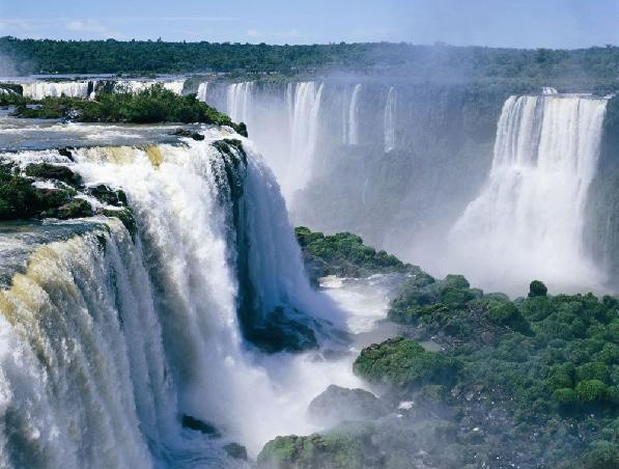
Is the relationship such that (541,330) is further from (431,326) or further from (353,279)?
(353,279)

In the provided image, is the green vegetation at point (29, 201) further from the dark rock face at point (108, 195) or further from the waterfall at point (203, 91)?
the waterfall at point (203, 91)

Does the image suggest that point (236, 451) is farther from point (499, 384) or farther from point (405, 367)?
point (499, 384)

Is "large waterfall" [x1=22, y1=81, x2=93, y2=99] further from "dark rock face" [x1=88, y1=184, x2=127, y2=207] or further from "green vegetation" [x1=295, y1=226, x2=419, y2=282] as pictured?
"dark rock face" [x1=88, y1=184, x2=127, y2=207]

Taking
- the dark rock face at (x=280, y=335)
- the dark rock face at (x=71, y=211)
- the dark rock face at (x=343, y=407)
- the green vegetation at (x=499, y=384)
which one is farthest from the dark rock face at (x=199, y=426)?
the dark rock face at (x=71, y=211)

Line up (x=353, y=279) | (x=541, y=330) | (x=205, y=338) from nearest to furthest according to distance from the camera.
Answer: (x=205, y=338) → (x=541, y=330) → (x=353, y=279)

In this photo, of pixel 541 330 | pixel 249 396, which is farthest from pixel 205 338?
pixel 541 330
